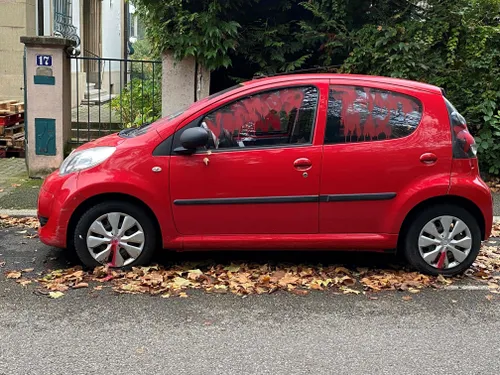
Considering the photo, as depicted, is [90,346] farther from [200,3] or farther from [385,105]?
[200,3]

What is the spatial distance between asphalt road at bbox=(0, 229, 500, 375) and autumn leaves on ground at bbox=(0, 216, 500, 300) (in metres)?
0.13

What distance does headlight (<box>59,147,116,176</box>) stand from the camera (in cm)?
492

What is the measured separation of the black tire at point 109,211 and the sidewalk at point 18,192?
7.95 feet

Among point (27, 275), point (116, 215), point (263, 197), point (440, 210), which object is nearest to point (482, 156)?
point (440, 210)

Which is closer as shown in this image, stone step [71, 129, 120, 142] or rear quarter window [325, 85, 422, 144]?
rear quarter window [325, 85, 422, 144]

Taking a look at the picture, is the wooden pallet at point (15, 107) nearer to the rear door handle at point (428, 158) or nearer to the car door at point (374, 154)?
the car door at point (374, 154)

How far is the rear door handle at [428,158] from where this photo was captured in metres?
4.88

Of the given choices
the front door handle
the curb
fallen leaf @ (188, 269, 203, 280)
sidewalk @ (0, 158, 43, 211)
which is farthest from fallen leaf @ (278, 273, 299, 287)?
sidewalk @ (0, 158, 43, 211)

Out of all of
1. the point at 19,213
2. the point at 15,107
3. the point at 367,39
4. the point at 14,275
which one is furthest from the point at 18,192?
the point at 367,39

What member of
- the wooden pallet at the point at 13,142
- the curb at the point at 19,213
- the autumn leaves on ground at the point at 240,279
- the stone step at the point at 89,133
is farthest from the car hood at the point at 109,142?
the wooden pallet at the point at 13,142

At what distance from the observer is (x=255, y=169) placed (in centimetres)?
484

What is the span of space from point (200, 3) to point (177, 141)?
14.2ft

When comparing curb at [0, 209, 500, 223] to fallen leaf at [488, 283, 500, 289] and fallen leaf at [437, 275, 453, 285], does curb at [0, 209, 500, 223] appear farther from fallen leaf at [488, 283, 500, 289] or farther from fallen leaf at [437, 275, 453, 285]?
fallen leaf at [437, 275, 453, 285]

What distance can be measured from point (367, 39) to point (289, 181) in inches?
A: 178
